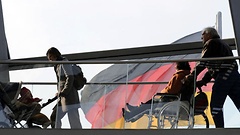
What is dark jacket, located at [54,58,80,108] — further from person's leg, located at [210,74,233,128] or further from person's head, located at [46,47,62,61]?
person's leg, located at [210,74,233,128]

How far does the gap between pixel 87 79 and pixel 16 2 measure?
6.34 meters

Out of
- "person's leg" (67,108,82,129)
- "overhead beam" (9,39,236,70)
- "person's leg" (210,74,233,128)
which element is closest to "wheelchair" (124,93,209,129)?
"person's leg" (210,74,233,128)

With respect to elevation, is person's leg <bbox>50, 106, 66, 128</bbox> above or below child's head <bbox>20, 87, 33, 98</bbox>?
below

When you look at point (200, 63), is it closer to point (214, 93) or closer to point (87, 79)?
point (214, 93)

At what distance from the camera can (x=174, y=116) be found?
8.02 m

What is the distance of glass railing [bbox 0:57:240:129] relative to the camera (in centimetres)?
798

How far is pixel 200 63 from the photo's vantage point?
8117mm

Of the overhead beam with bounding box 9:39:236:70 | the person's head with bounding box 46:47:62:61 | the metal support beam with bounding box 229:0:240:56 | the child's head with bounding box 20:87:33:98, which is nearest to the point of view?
the child's head with bounding box 20:87:33:98

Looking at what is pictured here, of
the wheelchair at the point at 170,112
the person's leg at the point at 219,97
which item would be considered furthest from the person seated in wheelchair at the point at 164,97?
the person's leg at the point at 219,97

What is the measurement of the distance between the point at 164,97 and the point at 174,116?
0.23 m

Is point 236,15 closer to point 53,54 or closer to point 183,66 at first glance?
point 183,66

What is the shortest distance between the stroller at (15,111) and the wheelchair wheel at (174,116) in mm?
1245

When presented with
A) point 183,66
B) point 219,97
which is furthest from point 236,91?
point 183,66

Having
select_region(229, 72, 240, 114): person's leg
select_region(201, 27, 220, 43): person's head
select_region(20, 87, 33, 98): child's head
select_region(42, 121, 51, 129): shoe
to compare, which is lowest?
select_region(42, 121, 51, 129): shoe
